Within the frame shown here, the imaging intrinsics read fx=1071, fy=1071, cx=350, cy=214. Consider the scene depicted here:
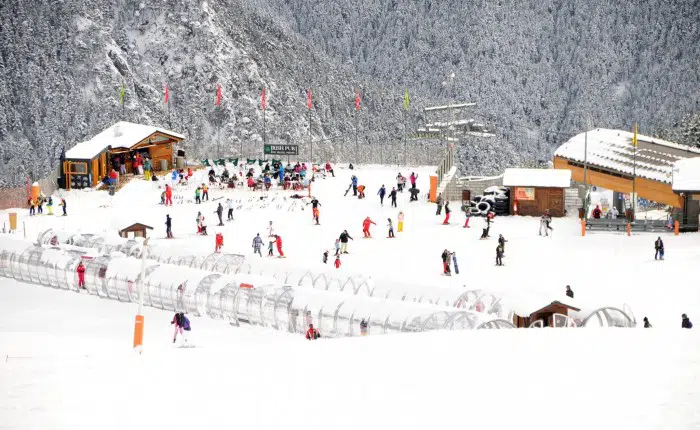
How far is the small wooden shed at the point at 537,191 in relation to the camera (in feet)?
159

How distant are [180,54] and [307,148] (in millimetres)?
46727

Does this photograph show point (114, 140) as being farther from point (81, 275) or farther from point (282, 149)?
point (81, 275)

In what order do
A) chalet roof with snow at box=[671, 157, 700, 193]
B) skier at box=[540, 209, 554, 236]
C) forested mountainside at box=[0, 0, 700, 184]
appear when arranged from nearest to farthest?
skier at box=[540, 209, 554, 236] → chalet roof with snow at box=[671, 157, 700, 193] → forested mountainside at box=[0, 0, 700, 184]

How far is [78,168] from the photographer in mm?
58250

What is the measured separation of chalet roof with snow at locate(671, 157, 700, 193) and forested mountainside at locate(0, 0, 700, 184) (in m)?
29.7

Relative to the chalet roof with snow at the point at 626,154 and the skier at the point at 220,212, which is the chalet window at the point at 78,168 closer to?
the skier at the point at 220,212

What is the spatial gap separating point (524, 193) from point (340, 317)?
24.2m

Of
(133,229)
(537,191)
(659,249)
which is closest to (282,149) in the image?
(537,191)

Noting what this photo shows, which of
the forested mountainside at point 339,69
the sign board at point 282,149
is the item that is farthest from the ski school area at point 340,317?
the forested mountainside at point 339,69

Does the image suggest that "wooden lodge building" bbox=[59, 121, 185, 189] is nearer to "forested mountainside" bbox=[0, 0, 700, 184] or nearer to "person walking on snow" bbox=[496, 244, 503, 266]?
"forested mountainside" bbox=[0, 0, 700, 184]

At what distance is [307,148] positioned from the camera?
80.8 metres

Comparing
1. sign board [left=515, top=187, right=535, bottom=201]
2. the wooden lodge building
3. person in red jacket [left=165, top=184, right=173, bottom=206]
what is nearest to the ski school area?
person in red jacket [left=165, top=184, right=173, bottom=206]

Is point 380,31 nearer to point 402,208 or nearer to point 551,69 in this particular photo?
point 551,69

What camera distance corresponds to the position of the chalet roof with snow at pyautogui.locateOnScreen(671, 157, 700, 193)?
45.8 metres
